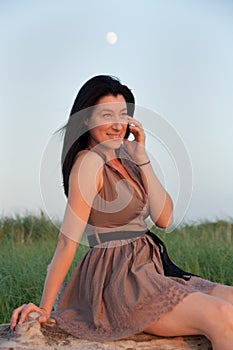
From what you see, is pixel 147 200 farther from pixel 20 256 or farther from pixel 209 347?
pixel 20 256

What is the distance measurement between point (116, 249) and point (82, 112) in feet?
2.06

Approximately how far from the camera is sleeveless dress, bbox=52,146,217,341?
2.23 m

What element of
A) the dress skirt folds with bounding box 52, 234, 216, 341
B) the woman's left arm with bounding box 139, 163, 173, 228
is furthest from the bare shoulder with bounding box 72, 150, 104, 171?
the dress skirt folds with bounding box 52, 234, 216, 341

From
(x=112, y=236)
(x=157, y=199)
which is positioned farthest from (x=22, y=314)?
(x=157, y=199)

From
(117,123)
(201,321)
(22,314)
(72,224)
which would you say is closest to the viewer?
(201,321)

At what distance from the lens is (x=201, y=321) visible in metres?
2.15

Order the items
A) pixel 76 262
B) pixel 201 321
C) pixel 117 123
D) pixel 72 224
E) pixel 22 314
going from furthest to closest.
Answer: pixel 76 262 < pixel 117 123 < pixel 72 224 < pixel 22 314 < pixel 201 321

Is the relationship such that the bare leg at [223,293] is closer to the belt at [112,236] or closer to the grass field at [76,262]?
the belt at [112,236]

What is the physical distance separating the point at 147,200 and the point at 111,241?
0.25 m

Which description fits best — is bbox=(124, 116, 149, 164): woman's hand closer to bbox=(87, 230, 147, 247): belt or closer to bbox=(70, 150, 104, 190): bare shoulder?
bbox=(70, 150, 104, 190): bare shoulder

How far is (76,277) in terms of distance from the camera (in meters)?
2.55

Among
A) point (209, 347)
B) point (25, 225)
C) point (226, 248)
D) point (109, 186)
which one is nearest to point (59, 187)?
point (109, 186)

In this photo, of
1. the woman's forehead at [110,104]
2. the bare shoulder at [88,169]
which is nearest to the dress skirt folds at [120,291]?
the bare shoulder at [88,169]

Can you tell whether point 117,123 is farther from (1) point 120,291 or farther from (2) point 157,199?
(1) point 120,291
